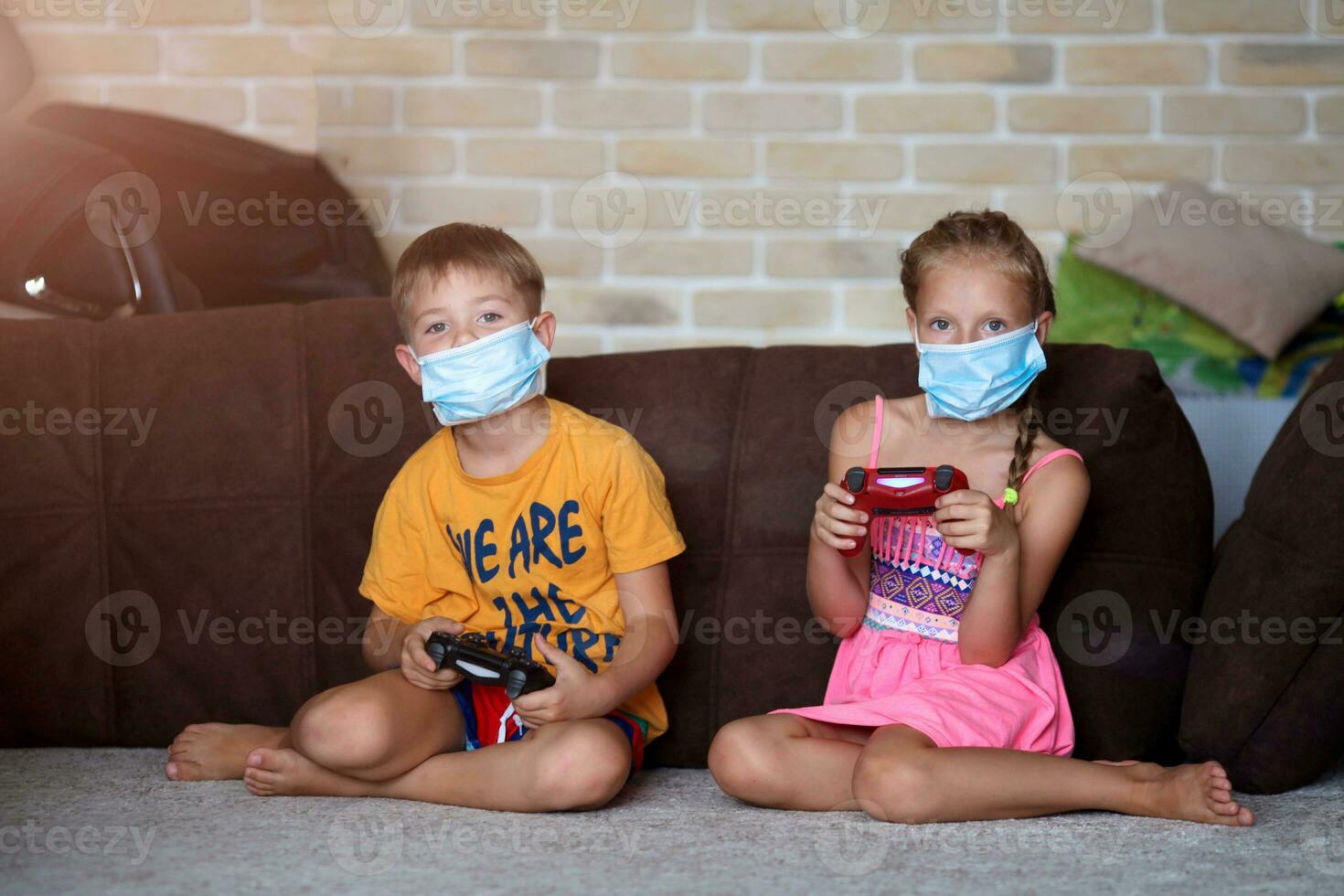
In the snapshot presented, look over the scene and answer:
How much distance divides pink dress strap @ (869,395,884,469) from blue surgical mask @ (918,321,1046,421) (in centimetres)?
11

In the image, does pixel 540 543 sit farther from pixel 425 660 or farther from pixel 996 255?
pixel 996 255

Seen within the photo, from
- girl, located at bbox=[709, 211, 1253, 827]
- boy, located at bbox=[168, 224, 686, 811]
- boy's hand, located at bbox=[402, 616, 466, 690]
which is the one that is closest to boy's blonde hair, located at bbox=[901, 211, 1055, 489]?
girl, located at bbox=[709, 211, 1253, 827]

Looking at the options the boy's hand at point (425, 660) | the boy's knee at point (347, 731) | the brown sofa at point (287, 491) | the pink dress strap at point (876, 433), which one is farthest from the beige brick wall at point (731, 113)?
the boy's knee at point (347, 731)

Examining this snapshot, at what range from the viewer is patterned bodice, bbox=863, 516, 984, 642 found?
1.59 m

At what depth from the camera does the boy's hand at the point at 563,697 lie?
1.48 meters

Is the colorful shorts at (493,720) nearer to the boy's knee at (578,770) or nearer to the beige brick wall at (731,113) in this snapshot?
the boy's knee at (578,770)

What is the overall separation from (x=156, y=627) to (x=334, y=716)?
496mm

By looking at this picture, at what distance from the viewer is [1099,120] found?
8.49 feet

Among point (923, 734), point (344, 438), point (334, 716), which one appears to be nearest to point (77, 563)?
point (344, 438)

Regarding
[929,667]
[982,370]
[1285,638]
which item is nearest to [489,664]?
[929,667]

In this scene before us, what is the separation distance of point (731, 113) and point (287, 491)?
1.26 meters

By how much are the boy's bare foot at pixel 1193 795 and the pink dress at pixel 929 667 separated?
15 cm

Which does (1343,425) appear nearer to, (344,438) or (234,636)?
(344,438)

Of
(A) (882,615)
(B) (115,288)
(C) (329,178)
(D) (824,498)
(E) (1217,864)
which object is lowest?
(E) (1217,864)
